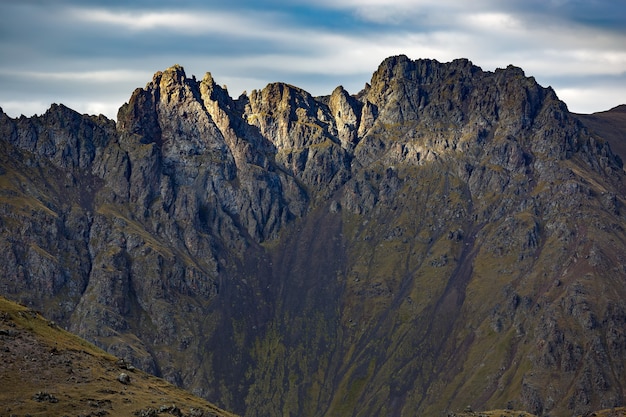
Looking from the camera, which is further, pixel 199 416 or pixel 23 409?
pixel 199 416

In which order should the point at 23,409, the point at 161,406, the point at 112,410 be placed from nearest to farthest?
the point at 23,409 < the point at 112,410 < the point at 161,406

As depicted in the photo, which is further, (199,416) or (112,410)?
(199,416)

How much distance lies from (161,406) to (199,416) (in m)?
9.08

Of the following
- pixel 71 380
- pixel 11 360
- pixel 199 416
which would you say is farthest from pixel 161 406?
pixel 11 360

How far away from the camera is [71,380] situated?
194m

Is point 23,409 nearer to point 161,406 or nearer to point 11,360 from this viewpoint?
point 11,360

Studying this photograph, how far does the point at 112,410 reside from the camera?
183 metres

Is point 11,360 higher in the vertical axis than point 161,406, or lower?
higher

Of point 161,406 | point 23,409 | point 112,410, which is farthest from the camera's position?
point 161,406

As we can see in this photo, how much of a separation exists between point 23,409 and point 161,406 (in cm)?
3818

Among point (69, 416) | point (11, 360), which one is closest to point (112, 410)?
point (69, 416)

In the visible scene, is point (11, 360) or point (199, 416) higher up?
point (11, 360)

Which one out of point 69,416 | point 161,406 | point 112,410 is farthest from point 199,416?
point 69,416

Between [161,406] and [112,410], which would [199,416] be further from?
[112,410]
